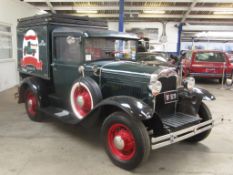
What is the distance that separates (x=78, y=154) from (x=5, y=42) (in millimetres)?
5848

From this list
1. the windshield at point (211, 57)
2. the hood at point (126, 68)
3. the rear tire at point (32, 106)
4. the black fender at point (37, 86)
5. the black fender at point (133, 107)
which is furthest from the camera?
the windshield at point (211, 57)

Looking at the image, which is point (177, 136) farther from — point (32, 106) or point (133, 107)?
point (32, 106)

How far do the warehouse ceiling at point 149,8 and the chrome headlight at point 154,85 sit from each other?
8092 mm

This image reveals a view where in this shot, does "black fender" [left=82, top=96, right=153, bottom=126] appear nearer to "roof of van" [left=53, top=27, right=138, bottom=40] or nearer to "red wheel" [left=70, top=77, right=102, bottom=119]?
"red wheel" [left=70, top=77, right=102, bottom=119]

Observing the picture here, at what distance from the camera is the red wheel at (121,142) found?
113 inches

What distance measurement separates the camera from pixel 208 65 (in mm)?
9391

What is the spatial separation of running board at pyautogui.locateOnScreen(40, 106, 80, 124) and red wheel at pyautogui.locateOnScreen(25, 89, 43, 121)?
29 cm

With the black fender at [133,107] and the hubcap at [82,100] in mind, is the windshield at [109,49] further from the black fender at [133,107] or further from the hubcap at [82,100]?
the black fender at [133,107]

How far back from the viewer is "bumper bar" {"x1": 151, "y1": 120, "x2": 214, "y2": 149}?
8.73 feet

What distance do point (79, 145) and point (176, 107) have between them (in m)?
1.49

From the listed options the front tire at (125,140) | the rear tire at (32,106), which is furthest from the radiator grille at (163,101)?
the rear tire at (32,106)

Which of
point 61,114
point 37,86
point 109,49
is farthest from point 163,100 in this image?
point 37,86

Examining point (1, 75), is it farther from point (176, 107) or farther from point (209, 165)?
point (209, 165)

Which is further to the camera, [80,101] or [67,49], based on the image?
[67,49]
